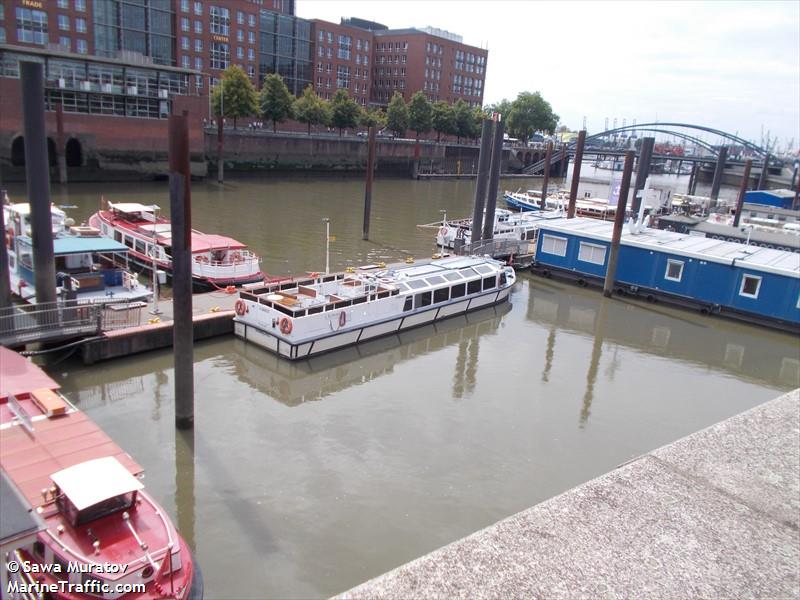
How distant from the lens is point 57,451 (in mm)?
9625

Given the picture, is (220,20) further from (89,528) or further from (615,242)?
(89,528)

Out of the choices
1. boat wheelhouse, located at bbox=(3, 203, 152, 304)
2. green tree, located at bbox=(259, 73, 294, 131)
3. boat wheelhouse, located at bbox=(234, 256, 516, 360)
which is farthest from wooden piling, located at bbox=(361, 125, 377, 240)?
green tree, located at bbox=(259, 73, 294, 131)

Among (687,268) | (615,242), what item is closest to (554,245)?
(615,242)

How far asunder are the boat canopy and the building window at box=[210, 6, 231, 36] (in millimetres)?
90462

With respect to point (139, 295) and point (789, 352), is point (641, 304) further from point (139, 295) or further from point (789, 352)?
point (139, 295)

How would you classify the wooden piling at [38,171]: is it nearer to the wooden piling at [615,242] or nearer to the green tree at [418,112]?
the wooden piling at [615,242]

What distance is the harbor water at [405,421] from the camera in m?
11.2

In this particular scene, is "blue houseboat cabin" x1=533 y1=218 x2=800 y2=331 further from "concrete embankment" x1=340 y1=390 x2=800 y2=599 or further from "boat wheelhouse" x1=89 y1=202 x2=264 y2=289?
"concrete embankment" x1=340 y1=390 x2=800 y2=599

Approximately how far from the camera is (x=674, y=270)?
1131 inches

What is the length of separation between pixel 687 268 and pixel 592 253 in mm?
4741

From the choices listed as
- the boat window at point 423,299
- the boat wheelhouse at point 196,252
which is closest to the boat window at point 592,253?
the boat window at point 423,299

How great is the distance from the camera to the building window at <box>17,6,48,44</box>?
66000mm

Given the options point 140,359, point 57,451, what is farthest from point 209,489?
point 140,359

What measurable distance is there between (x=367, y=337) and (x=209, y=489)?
9444mm
